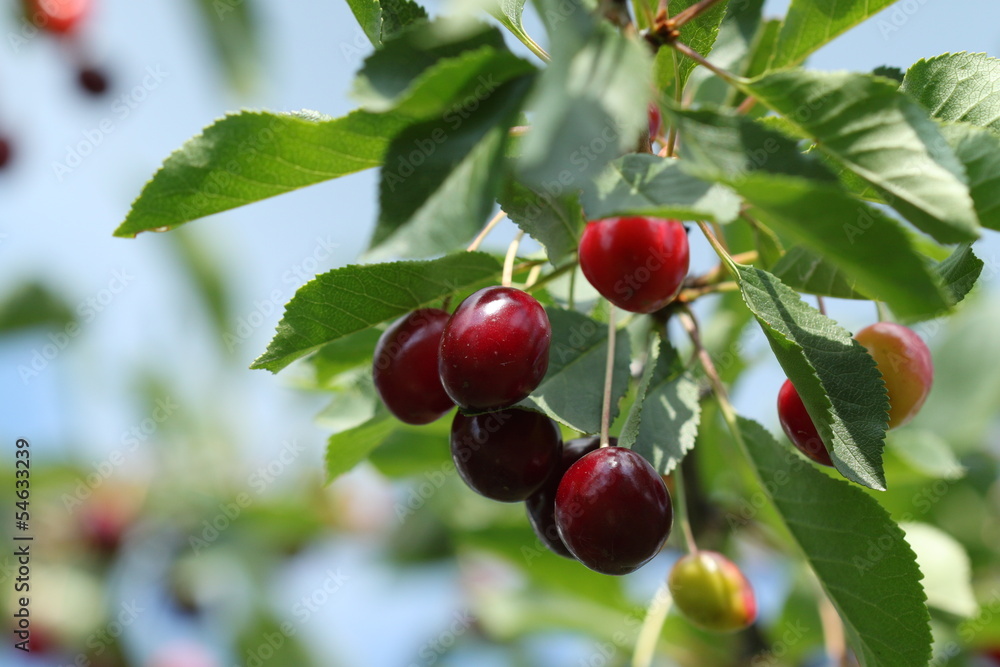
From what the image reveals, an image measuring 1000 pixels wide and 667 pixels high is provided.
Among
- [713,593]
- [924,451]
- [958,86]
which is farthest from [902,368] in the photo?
[924,451]

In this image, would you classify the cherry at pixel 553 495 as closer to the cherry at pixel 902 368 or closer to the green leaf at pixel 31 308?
the cherry at pixel 902 368

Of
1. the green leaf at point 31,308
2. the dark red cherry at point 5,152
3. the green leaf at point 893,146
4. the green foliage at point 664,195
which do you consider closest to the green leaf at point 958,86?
the green foliage at point 664,195

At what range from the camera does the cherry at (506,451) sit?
1.11 m

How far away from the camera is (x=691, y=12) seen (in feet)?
3.61

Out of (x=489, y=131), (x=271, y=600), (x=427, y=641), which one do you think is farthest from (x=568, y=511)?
(x=271, y=600)

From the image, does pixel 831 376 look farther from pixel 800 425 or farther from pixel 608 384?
pixel 608 384

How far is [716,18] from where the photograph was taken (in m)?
1.21

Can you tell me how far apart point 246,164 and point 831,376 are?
2.57ft

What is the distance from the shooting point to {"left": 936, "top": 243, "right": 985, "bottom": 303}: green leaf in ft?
3.53

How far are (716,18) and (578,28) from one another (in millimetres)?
475

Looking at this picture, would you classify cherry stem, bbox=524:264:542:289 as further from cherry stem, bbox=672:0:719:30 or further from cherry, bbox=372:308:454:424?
cherry stem, bbox=672:0:719:30

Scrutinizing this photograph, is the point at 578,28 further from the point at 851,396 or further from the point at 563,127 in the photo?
the point at 851,396

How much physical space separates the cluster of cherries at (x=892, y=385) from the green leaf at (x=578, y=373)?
0.24m

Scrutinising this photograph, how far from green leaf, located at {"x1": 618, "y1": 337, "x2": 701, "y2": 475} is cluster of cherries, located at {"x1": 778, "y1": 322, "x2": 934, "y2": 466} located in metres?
0.14
